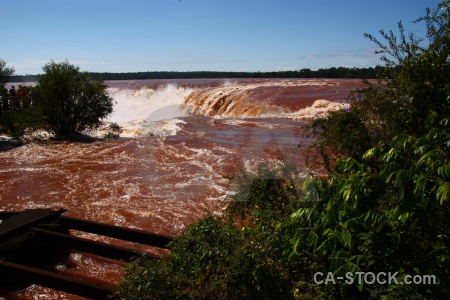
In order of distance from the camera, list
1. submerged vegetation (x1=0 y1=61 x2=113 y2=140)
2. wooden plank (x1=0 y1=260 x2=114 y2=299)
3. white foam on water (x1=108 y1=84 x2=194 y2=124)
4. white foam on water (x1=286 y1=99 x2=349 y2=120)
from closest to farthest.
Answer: wooden plank (x1=0 y1=260 x2=114 y2=299)
submerged vegetation (x1=0 y1=61 x2=113 y2=140)
white foam on water (x1=286 y1=99 x2=349 y2=120)
white foam on water (x1=108 y1=84 x2=194 y2=124)

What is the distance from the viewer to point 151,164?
10711mm

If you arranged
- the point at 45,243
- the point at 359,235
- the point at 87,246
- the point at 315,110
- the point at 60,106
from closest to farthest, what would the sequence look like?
the point at 359,235
the point at 87,246
the point at 45,243
the point at 60,106
the point at 315,110

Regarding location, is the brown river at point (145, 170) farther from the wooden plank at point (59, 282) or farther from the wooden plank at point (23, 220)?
the wooden plank at point (23, 220)

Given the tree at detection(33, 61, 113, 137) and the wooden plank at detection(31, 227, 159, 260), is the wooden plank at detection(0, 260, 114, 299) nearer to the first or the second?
the wooden plank at detection(31, 227, 159, 260)

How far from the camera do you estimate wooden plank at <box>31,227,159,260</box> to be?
4.20m

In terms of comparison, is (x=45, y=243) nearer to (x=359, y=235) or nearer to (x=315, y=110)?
(x=359, y=235)

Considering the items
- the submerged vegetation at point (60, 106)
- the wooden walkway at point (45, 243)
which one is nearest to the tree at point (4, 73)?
the submerged vegetation at point (60, 106)

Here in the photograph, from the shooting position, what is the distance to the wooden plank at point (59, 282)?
3322mm

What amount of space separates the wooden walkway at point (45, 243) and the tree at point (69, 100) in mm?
10628

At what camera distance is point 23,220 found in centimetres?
501

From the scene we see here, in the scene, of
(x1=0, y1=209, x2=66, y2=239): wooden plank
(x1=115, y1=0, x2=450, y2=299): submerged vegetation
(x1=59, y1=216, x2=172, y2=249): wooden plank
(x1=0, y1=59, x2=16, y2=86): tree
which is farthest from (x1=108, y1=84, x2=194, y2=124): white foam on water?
(x1=115, y1=0, x2=450, y2=299): submerged vegetation

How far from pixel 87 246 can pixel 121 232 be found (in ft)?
1.43

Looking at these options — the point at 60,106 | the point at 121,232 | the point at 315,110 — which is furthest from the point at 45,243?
the point at 315,110

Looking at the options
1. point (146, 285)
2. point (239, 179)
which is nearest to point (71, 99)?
point (239, 179)
